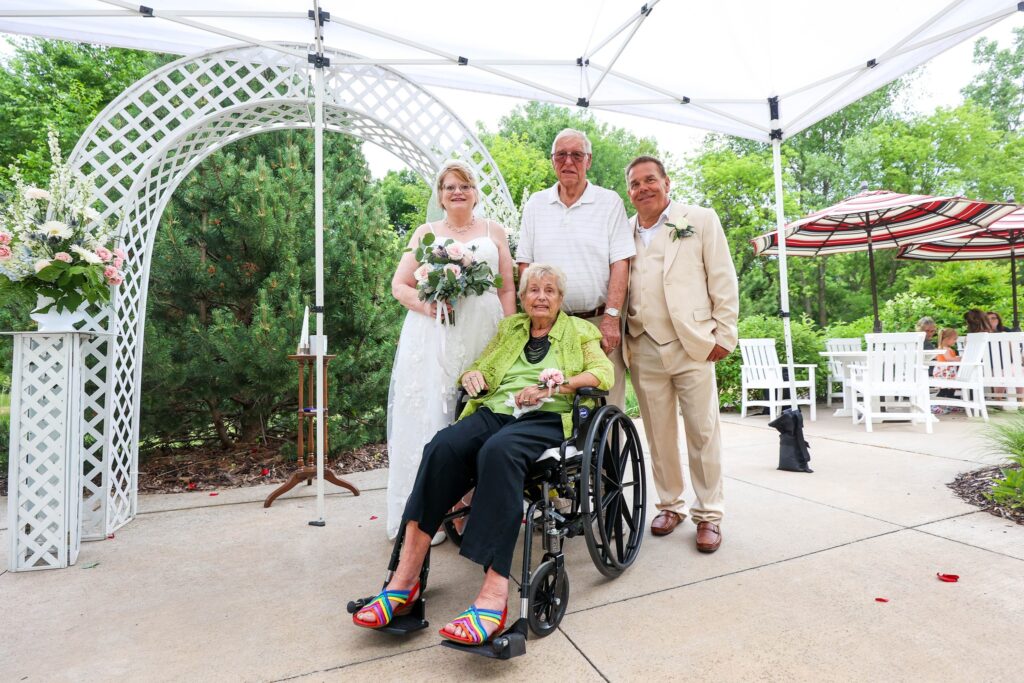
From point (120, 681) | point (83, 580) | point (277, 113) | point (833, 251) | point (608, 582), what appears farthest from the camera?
point (833, 251)

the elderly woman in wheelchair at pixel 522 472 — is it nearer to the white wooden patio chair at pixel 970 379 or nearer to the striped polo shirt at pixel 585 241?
the striped polo shirt at pixel 585 241

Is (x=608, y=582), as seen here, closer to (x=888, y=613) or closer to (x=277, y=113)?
(x=888, y=613)

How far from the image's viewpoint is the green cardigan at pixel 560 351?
238 cm

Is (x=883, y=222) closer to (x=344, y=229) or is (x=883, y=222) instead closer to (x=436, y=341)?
(x=344, y=229)

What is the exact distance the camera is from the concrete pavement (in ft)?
5.60

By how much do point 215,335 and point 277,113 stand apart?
63.6 inches

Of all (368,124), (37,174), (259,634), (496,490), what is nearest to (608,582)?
(496,490)

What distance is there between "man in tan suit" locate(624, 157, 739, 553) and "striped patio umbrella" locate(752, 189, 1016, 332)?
421 cm

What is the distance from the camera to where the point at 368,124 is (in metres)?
3.82

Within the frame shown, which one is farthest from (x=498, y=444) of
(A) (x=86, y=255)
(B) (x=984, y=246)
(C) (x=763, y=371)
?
(B) (x=984, y=246)

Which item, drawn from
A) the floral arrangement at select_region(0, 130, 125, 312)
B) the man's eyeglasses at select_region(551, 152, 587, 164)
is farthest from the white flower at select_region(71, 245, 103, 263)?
the man's eyeglasses at select_region(551, 152, 587, 164)

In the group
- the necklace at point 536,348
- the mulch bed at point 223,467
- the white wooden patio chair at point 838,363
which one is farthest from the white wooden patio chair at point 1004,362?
the mulch bed at point 223,467

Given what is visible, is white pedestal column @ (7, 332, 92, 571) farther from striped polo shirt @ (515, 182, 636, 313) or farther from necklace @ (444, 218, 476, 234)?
striped polo shirt @ (515, 182, 636, 313)

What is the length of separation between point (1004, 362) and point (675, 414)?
5.36 m
